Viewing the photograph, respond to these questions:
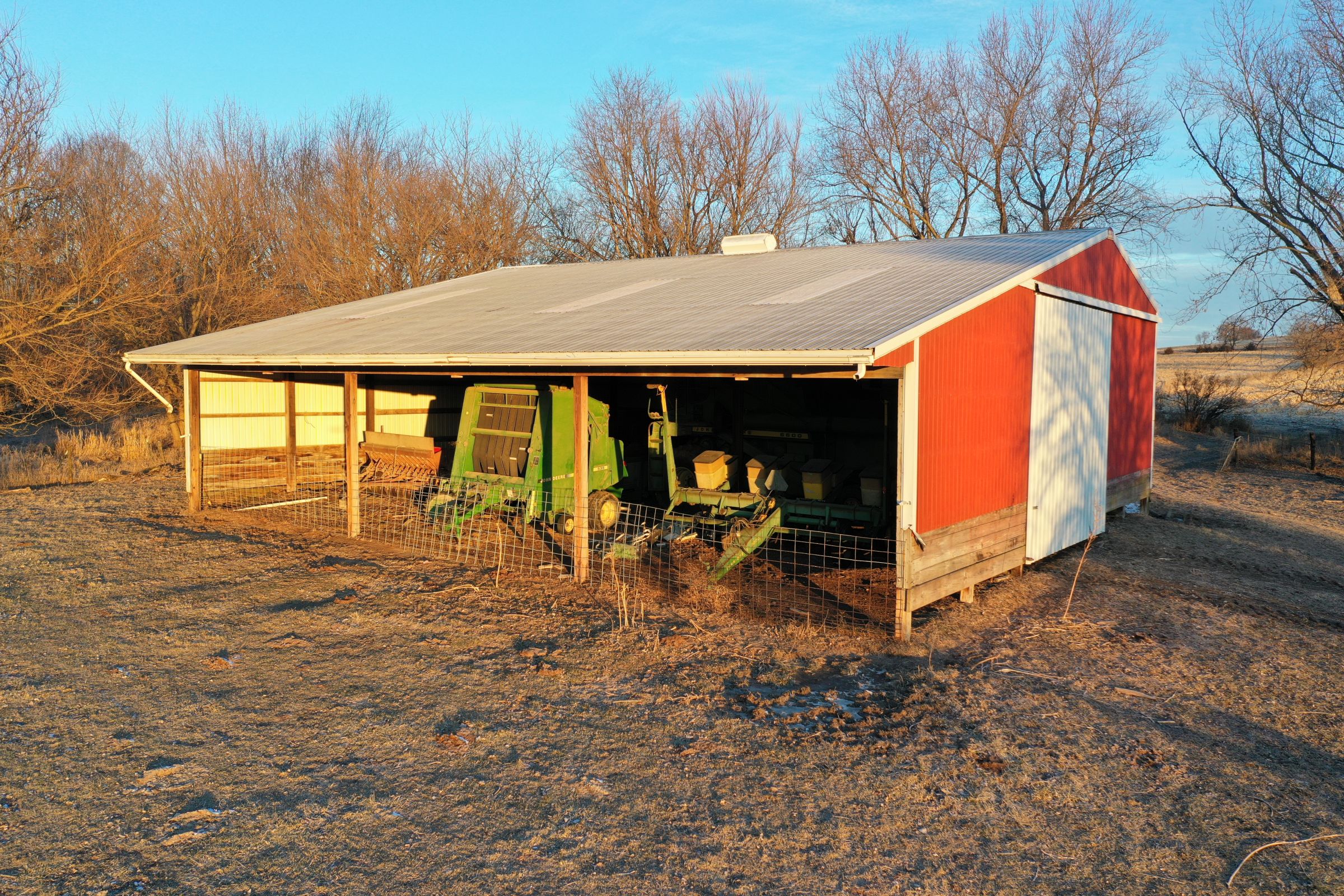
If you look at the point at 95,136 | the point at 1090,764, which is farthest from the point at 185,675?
the point at 95,136

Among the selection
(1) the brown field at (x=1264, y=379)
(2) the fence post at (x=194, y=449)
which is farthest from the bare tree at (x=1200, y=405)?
(2) the fence post at (x=194, y=449)

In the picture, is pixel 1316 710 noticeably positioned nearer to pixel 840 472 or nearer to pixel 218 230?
pixel 840 472

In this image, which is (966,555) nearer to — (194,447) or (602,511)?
(602,511)

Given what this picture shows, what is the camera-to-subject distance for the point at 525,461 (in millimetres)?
11641

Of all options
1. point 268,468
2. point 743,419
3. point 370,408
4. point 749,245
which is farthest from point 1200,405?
point 268,468

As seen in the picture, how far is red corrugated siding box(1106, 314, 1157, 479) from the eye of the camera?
40.2 ft

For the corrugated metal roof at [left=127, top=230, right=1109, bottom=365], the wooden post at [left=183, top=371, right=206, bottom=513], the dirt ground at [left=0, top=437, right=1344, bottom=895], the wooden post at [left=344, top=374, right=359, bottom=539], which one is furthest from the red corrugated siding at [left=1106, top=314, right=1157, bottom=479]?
the wooden post at [left=183, top=371, right=206, bottom=513]

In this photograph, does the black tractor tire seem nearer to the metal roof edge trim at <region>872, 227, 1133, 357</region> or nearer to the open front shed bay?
the open front shed bay

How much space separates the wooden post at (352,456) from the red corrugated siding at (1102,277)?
8248 millimetres

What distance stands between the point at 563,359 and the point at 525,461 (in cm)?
355

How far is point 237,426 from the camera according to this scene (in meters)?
15.0

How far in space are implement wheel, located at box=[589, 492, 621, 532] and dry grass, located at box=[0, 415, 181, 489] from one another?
10.8 metres

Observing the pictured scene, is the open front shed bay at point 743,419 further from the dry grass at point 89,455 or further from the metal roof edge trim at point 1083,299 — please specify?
the dry grass at point 89,455

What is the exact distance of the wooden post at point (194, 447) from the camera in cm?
1333
